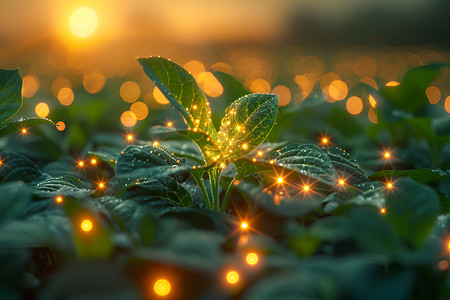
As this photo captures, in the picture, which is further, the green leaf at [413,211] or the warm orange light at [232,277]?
the green leaf at [413,211]

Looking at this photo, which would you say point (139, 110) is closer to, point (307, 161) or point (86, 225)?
point (307, 161)

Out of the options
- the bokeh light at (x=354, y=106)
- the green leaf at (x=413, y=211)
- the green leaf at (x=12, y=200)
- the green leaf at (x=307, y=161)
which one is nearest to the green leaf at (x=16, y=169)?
the green leaf at (x=12, y=200)

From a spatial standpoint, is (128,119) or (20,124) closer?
(20,124)

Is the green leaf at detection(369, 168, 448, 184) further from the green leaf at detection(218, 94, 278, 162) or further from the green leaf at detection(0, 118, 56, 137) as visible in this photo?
the green leaf at detection(0, 118, 56, 137)

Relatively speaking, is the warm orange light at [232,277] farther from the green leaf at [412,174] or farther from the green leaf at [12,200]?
the green leaf at [412,174]

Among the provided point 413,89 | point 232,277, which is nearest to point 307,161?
point 232,277

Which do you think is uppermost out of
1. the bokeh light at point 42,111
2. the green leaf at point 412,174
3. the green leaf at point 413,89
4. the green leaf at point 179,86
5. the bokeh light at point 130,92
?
the bokeh light at point 130,92
